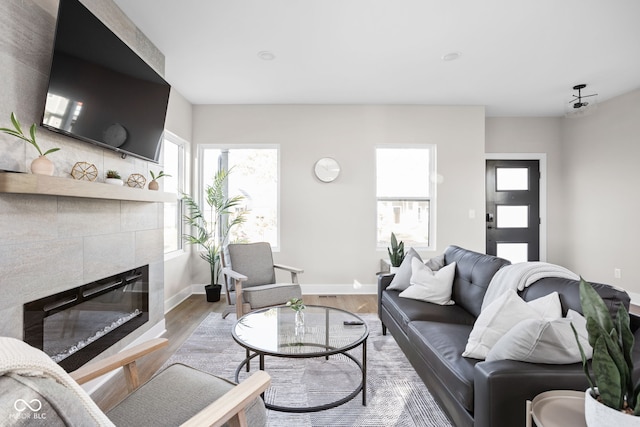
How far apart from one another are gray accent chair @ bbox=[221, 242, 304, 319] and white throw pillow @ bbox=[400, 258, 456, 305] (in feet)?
3.68

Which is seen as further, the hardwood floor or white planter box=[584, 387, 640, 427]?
the hardwood floor

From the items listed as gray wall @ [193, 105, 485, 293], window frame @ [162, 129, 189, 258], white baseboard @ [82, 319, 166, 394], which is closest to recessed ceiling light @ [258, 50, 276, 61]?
gray wall @ [193, 105, 485, 293]

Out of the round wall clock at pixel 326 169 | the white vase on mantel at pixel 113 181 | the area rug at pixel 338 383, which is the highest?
the round wall clock at pixel 326 169

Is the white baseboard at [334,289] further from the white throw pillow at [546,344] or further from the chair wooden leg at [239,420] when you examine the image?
the chair wooden leg at [239,420]

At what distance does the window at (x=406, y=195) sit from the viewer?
181 inches

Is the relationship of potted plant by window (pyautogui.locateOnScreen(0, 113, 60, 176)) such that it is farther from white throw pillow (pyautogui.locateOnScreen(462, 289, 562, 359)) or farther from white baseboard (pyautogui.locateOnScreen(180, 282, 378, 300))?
white baseboard (pyautogui.locateOnScreen(180, 282, 378, 300))

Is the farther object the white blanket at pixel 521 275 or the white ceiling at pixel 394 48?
the white ceiling at pixel 394 48

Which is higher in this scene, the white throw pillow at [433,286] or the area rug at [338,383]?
the white throw pillow at [433,286]

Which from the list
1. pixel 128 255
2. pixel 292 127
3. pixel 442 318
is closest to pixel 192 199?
pixel 292 127

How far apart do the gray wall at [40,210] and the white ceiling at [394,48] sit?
0.79 metres

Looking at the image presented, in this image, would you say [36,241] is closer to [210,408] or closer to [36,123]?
[36,123]

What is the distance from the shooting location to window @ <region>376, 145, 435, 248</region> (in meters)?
4.59

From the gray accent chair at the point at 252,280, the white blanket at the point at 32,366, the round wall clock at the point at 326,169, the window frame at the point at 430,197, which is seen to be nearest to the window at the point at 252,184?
the round wall clock at the point at 326,169

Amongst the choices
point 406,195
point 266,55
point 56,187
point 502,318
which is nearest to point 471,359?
point 502,318
